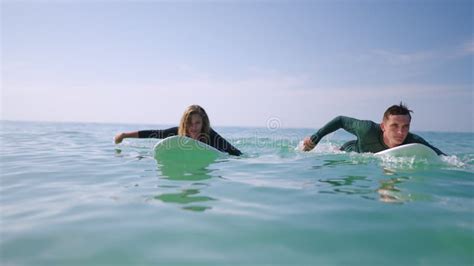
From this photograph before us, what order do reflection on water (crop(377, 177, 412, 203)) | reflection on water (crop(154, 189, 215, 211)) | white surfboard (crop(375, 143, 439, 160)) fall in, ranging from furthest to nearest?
white surfboard (crop(375, 143, 439, 160))
reflection on water (crop(377, 177, 412, 203))
reflection on water (crop(154, 189, 215, 211))

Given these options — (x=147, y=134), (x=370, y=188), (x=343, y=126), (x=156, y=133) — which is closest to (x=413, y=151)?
(x=343, y=126)

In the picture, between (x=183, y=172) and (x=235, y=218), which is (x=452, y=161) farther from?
(x=235, y=218)

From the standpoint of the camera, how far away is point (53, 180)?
4.72 m

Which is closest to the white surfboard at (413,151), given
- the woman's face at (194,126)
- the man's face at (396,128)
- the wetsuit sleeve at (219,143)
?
the man's face at (396,128)

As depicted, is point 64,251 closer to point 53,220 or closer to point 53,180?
point 53,220

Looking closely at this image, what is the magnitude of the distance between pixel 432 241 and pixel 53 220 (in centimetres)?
316

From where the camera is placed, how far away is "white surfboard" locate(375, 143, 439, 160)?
6.00 m

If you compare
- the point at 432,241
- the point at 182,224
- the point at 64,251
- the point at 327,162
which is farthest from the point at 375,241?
the point at 327,162

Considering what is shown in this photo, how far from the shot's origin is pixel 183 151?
645 cm

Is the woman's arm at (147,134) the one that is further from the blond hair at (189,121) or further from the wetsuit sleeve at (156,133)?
the blond hair at (189,121)

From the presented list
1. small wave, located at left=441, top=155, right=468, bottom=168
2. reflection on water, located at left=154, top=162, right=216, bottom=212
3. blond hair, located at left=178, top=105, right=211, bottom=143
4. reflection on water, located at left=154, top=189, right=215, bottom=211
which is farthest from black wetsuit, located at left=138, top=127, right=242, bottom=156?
small wave, located at left=441, top=155, right=468, bottom=168

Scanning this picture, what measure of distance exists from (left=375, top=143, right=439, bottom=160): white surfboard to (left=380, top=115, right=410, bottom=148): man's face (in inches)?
21.2

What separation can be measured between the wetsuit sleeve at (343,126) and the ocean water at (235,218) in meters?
1.90

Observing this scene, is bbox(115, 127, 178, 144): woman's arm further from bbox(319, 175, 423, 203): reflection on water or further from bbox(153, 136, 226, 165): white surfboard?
bbox(319, 175, 423, 203): reflection on water
